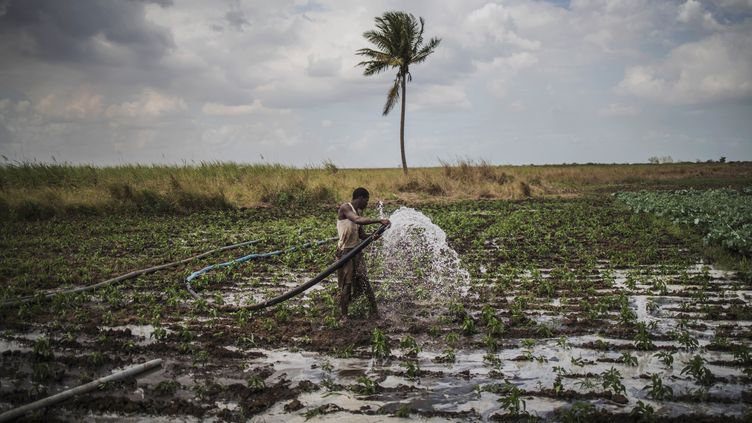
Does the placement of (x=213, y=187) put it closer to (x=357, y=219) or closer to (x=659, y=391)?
(x=357, y=219)

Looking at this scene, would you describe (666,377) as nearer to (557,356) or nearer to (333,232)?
(557,356)

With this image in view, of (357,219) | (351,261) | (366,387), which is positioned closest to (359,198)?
(357,219)

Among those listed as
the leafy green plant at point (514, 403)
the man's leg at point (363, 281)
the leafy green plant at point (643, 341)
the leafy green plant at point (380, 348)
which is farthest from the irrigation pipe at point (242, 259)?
the leafy green plant at point (643, 341)

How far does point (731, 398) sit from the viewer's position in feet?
14.6

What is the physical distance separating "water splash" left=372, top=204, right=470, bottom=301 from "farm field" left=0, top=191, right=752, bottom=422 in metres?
0.09

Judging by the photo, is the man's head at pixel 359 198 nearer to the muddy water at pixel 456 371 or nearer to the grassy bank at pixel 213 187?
the muddy water at pixel 456 371

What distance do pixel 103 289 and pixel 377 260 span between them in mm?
4971

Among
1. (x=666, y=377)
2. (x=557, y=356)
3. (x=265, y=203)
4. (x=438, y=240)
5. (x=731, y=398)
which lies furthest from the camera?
Answer: (x=265, y=203)

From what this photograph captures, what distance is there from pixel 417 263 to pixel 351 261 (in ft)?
11.6

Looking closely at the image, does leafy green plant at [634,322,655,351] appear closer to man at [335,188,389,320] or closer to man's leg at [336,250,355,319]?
man at [335,188,389,320]

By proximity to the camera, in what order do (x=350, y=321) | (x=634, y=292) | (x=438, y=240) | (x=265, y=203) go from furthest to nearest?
1. (x=265, y=203)
2. (x=438, y=240)
3. (x=634, y=292)
4. (x=350, y=321)

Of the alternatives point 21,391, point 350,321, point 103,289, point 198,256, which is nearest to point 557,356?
point 350,321

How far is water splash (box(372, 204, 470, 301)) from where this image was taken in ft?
27.2

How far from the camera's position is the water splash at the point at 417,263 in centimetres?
829
